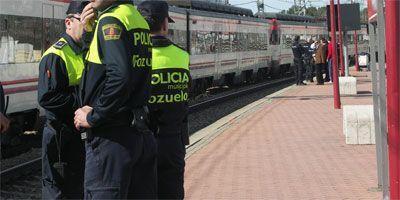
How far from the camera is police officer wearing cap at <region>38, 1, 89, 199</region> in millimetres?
4484

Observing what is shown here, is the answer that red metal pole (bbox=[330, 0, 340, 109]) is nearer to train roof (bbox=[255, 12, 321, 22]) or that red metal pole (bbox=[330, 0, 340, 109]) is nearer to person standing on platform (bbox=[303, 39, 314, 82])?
person standing on platform (bbox=[303, 39, 314, 82])

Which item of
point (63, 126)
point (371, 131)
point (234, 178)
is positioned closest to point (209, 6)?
point (371, 131)

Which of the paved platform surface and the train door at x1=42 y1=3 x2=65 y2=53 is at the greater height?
the train door at x1=42 y1=3 x2=65 y2=53

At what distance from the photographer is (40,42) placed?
11750mm

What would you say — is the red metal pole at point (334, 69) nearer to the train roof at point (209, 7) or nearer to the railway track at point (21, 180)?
the train roof at point (209, 7)

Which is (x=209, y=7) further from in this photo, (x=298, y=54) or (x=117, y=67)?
(x=117, y=67)

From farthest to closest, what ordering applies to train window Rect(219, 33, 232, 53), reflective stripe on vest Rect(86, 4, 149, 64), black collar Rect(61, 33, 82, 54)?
train window Rect(219, 33, 232, 53) < black collar Rect(61, 33, 82, 54) < reflective stripe on vest Rect(86, 4, 149, 64)

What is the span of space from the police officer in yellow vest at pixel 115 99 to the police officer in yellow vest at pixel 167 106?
85cm

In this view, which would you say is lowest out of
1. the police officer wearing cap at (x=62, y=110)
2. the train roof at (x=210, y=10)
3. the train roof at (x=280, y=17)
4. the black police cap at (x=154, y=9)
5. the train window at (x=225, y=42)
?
the police officer wearing cap at (x=62, y=110)

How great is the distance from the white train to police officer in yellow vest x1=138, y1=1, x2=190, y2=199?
250 inches

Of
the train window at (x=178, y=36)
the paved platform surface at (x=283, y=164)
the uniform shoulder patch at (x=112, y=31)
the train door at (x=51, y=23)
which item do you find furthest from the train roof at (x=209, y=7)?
the uniform shoulder patch at (x=112, y=31)

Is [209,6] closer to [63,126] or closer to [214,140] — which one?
[214,140]

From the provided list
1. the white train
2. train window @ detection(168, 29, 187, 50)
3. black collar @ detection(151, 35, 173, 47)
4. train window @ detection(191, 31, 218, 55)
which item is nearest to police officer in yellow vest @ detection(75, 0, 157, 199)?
black collar @ detection(151, 35, 173, 47)

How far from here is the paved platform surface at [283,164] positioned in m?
7.15
